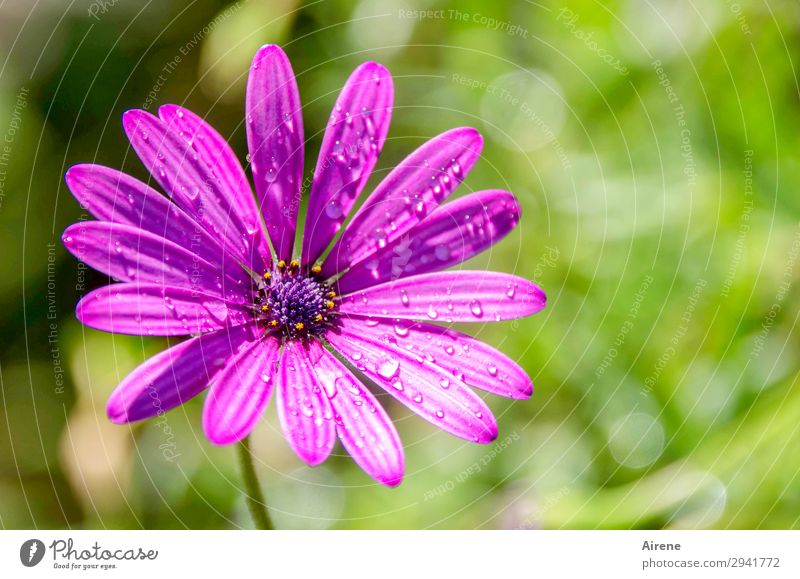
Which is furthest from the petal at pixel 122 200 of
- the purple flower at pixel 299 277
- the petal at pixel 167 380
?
the petal at pixel 167 380

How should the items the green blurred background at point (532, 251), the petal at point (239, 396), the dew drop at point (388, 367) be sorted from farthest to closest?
the green blurred background at point (532, 251)
the dew drop at point (388, 367)
the petal at point (239, 396)

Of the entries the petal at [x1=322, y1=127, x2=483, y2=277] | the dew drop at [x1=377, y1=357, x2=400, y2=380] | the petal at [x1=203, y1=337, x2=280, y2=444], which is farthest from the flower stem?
the petal at [x1=322, y1=127, x2=483, y2=277]

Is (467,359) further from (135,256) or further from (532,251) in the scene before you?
(532,251)

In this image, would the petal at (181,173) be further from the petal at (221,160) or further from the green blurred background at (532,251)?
the green blurred background at (532,251)

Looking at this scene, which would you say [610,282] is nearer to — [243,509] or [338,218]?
[338,218]

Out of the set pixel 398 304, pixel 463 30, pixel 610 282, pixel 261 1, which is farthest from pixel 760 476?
pixel 261 1

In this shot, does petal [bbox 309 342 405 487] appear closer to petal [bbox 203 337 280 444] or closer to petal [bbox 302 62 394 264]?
petal [bbox 203 337 280 444]
